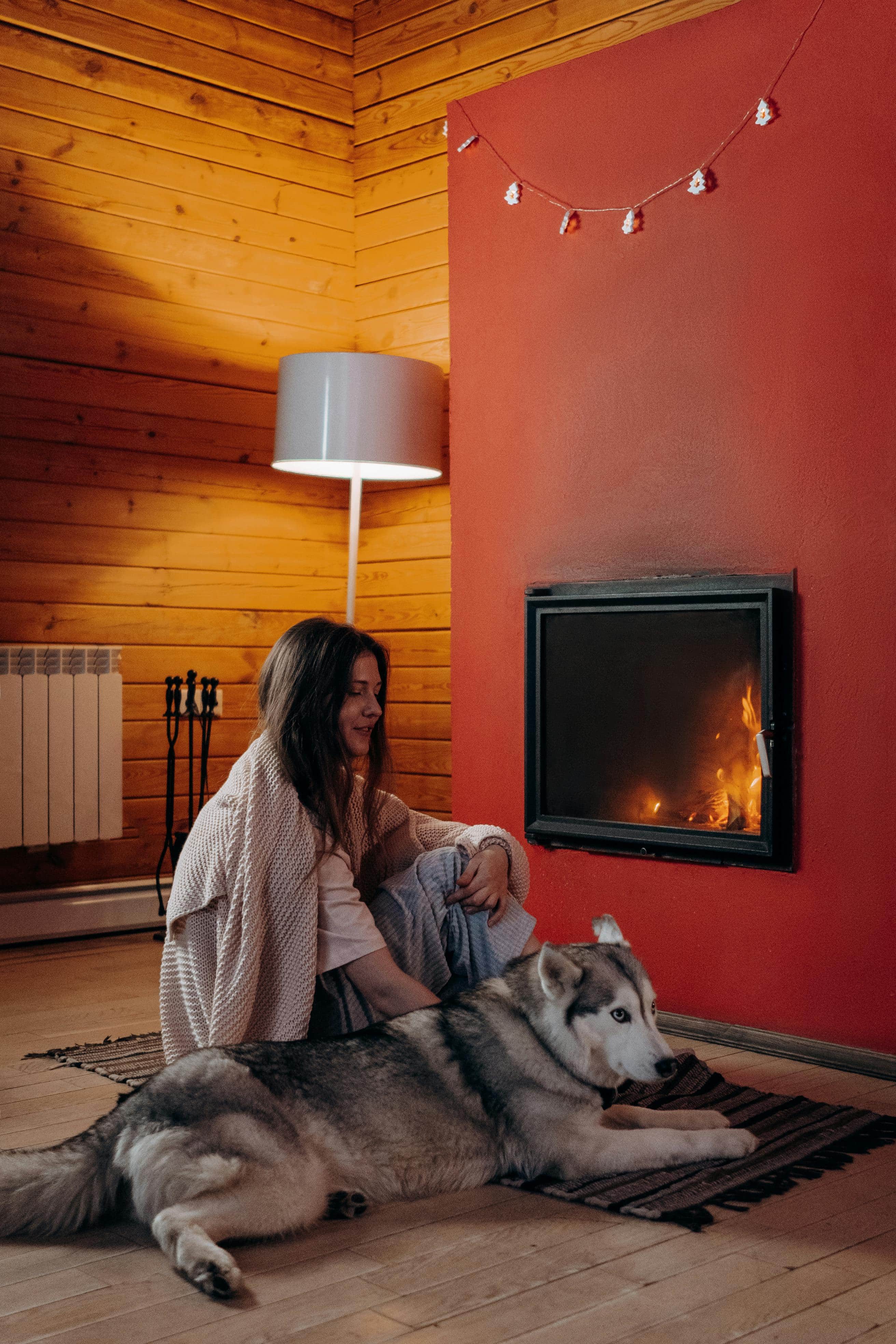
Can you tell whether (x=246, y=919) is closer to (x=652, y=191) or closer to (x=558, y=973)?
(x=558, y=973)

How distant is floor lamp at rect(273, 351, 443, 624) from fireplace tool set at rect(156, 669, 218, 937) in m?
0.76

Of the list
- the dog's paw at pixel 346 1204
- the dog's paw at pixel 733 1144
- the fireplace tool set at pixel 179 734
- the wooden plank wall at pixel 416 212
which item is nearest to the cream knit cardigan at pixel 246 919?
the dog's paw at pixel 346 1204

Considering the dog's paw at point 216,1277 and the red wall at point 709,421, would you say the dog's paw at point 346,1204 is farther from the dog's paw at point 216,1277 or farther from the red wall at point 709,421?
the red wall at point 709,421

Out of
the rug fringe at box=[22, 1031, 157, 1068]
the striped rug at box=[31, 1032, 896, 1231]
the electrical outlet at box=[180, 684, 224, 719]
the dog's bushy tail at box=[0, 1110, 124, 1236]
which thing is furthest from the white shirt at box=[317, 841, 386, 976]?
the electrical outlet at box=[180, 684, 224, 719]

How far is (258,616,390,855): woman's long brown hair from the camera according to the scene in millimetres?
2502

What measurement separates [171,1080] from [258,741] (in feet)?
2.49

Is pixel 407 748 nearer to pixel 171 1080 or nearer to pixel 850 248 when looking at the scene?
pixel 850 248

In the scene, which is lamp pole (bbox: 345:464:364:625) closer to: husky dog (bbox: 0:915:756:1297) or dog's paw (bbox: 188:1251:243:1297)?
husky dog (bbox: 0:915:756:1297)

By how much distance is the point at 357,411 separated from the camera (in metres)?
4.21

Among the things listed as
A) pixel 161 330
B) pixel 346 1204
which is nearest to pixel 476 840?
pixel 346 1204

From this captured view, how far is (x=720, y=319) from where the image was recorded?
3141 mm

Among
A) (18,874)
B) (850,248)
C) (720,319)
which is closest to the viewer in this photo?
(850,248)

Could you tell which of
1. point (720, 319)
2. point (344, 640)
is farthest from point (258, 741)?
point (720, 319)

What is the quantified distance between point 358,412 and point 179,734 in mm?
1223
